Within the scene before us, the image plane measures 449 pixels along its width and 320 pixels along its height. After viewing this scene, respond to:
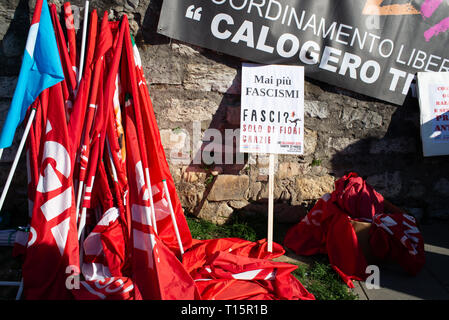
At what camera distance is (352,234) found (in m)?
2.46

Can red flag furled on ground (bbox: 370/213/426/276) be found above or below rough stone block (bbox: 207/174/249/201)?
below

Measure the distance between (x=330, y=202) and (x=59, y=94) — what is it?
2.34 m

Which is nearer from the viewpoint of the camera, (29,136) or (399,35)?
(29,136)

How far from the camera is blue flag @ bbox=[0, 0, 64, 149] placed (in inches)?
85.4

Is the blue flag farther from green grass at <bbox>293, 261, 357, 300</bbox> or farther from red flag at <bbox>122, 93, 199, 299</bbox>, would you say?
green grass at <bbox>293, 261, 357, 300</bbox>

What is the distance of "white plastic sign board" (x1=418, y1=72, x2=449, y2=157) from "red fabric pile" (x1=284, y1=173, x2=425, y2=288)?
0.95 meters

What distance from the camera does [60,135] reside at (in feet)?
A: 7.21

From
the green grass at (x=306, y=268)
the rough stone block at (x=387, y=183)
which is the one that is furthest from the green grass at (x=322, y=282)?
the rough stone block at (x=387, y=183)

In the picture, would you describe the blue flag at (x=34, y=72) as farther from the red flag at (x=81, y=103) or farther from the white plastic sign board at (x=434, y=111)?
the white plastic sign board at (x=434, y=111)

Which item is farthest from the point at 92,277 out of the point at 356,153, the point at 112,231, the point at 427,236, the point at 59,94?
the point at 427,236

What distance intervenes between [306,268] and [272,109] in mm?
1398

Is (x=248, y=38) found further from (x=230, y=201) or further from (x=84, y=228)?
(x=84, y=228)

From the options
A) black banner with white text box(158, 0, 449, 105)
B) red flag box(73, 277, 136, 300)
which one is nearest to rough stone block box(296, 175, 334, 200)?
black banner with white text box(158, 0, 449, 105)

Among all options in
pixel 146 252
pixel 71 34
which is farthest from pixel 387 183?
pixel 71 34
